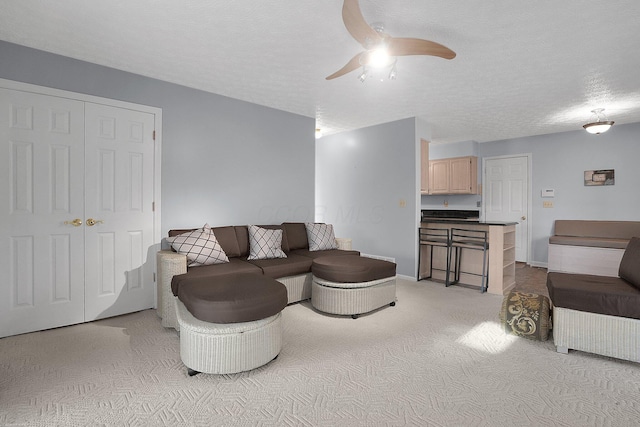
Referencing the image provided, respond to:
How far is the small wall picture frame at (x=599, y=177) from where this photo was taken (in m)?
5.43

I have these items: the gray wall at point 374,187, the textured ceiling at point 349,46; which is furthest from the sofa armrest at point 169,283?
the gray wall at point 374,187

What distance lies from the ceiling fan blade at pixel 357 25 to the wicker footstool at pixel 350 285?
2053 mm

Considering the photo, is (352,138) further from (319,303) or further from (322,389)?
(322,389)

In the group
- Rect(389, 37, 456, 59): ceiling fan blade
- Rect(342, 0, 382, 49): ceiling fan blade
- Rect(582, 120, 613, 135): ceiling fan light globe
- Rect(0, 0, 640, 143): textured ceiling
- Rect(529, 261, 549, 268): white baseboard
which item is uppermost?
Rect(0, 0, 640, 143): textured ceiling

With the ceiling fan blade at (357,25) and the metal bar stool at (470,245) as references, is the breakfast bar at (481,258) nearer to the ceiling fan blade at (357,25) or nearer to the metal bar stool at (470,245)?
the metal bar stool at (470,245)

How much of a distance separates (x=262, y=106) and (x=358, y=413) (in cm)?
386

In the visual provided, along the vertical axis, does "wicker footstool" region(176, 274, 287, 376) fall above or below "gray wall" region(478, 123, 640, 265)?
below

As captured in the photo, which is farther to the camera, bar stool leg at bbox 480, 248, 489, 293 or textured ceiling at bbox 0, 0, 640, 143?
bar stool leg at bbox 480, 248, 489, 293

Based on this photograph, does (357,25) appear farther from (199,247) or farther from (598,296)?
(598,296)

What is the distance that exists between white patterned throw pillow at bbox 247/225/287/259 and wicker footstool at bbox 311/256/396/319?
0.57 meters

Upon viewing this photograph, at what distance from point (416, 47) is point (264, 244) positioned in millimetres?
2555

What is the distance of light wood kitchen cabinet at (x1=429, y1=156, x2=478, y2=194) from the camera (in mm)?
6723

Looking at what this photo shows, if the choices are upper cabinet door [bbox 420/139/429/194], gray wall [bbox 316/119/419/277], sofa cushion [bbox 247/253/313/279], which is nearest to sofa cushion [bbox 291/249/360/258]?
sofa cushion [bbox 247/253/313/279]

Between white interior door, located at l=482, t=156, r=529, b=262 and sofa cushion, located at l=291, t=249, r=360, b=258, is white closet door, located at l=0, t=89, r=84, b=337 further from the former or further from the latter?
white interior door, located at l=482, t=156, r=529, b=262
